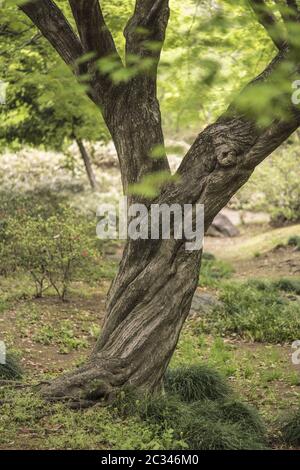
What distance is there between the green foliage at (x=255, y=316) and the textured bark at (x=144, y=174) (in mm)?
4288

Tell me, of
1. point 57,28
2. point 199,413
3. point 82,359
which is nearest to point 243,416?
point 199,413

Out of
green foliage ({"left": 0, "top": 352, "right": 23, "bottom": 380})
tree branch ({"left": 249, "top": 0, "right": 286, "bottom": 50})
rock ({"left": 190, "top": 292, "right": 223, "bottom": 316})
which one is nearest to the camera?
tree branch ({"left": 249, "top": 0, "right": 286, "bottom": 50})

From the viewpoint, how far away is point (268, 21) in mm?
6242

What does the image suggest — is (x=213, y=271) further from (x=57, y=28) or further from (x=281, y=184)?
(x=57, y=28)

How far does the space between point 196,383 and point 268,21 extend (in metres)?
3.60

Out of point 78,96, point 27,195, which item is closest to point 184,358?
point 78,96

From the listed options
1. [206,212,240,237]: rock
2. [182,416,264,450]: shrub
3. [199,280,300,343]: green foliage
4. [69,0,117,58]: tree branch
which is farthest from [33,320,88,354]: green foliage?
[206,212,240,237]: rock

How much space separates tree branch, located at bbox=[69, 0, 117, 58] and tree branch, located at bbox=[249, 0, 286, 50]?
1372 millimetres

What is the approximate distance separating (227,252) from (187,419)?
13953 mm

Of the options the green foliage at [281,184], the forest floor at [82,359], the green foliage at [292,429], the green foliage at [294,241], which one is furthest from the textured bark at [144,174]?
the green foliage at [281,184]

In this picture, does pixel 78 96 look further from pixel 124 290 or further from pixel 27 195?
pixel 124 290

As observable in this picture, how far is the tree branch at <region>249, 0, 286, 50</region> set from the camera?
563 centimetres

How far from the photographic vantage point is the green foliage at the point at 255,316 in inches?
403

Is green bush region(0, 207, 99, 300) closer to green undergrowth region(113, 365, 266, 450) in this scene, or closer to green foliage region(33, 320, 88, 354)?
green foliage region(33, 320, 88, 354)
